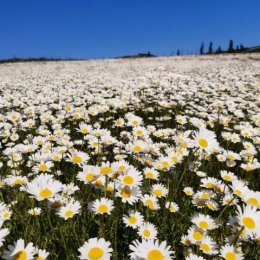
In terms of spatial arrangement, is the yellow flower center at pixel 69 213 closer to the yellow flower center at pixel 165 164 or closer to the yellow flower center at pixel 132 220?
the yellow flower center at pixel 132 220

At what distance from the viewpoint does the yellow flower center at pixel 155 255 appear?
158cm

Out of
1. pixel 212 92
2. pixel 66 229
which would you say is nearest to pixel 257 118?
pixel 212 92

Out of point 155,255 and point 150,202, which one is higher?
point 155,255

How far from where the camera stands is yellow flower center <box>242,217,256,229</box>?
1.85 metres

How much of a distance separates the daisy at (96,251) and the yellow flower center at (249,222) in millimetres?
983

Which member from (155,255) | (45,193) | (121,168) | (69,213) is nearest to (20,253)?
(45,193)

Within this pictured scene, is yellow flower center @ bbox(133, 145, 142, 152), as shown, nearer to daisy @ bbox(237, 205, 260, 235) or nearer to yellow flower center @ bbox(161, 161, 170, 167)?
yellow flower center @ bbox(161, 161, 170, 167)

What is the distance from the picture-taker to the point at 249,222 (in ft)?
6.14

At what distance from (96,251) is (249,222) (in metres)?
1.11

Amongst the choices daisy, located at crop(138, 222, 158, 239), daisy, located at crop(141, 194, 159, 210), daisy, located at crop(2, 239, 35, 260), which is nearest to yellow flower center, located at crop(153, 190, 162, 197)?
daisy, located at crop(141, 194, 159, 210)

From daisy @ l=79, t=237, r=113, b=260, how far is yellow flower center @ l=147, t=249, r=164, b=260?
0.80 ft

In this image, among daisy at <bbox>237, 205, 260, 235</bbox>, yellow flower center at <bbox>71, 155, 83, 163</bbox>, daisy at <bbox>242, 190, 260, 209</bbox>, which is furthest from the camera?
yellow flower center at <bbox>71, 155, 83, 163</bbox>

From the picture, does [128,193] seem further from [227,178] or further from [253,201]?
[227,178]

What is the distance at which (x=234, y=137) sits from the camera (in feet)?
15.1
